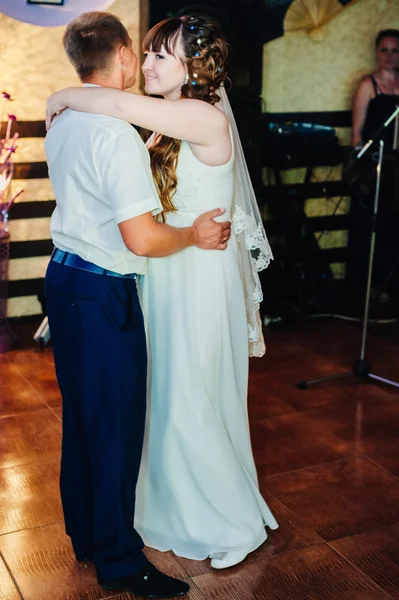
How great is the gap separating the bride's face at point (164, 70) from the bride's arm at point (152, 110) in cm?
11

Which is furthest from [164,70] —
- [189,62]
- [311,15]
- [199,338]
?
[311,15]

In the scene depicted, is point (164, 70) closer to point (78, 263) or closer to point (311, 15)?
point (78, 263)

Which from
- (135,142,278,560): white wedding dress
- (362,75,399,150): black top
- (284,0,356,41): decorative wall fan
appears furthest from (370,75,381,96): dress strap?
(135,142,278,560): white wedding dress

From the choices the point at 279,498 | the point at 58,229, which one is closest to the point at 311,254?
the point at 279,498

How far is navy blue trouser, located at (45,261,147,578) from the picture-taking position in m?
2.02

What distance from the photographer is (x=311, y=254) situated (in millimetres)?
5059

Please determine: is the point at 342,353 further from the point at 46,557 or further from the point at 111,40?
the point at 111,40

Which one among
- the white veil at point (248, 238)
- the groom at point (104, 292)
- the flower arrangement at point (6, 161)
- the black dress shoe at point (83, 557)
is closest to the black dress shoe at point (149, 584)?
the groom at point (104, 292)

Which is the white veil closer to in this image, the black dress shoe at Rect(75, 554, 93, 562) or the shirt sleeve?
the shirt sleeve

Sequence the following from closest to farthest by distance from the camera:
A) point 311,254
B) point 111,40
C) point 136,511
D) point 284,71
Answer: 1. point 111,40
2. point 136,511
3. point 311,254
4. point 284,71

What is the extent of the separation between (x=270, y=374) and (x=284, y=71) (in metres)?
2.41

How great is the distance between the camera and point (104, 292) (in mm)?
2004

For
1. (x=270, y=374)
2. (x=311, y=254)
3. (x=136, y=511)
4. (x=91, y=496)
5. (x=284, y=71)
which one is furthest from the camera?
(x=284, y=71)

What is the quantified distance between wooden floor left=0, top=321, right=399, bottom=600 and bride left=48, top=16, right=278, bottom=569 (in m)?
0.13
